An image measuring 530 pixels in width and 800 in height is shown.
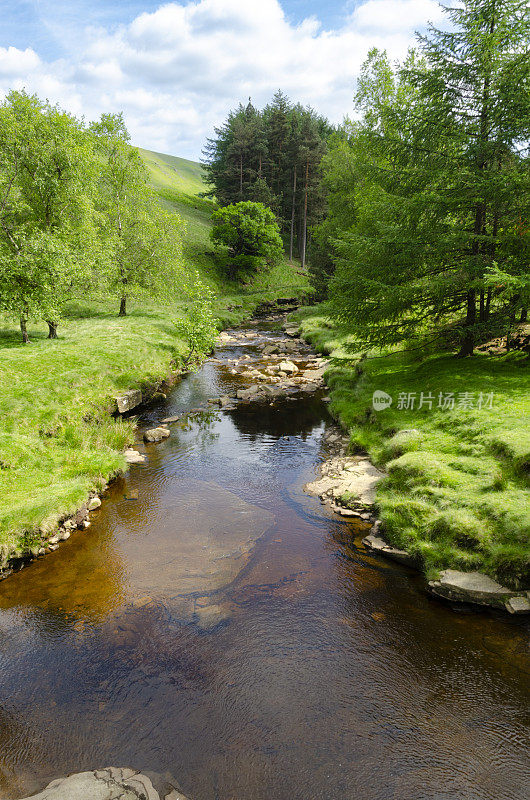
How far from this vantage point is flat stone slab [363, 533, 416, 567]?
34.0ft

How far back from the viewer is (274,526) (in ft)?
40.4

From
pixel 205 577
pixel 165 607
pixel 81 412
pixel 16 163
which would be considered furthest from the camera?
pixel 16 163

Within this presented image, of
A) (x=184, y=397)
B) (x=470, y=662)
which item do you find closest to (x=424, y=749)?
(x=470, y=662)

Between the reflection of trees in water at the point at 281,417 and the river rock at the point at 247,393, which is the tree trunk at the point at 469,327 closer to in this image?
the reflection of trees in water at the point at 281,417

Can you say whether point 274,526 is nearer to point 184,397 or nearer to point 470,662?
point 470,662

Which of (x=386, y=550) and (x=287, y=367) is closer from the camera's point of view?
(x=386, y=550)

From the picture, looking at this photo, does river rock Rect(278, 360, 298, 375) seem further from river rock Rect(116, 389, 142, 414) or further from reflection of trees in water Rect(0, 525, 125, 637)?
reflection of trees in water Rect(0, 525, 125, 637)

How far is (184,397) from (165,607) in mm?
16082

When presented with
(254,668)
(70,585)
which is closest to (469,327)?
(254,668)

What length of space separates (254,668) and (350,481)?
733 cm

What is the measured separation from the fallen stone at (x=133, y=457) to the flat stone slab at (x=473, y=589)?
1151 centimetres

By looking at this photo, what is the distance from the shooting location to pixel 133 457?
16.7 m

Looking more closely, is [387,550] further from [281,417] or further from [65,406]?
[65,406]

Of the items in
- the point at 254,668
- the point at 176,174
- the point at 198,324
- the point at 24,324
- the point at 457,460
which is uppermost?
the point at 176,174
